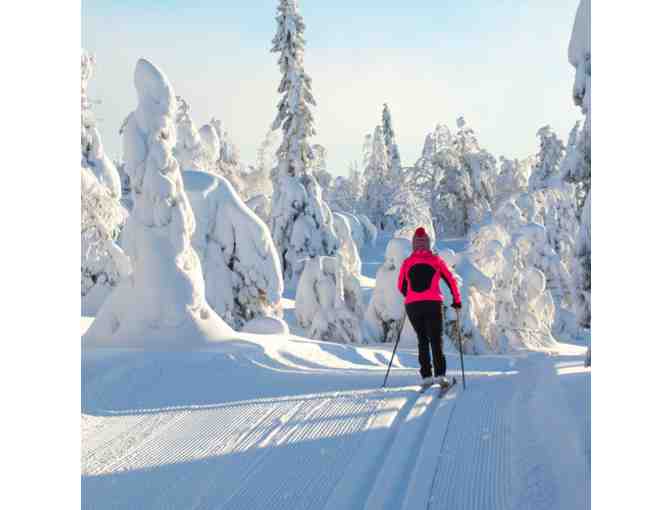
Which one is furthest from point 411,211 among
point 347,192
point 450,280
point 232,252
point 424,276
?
point 347,192

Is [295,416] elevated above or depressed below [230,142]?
below

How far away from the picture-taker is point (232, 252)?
57.2ft

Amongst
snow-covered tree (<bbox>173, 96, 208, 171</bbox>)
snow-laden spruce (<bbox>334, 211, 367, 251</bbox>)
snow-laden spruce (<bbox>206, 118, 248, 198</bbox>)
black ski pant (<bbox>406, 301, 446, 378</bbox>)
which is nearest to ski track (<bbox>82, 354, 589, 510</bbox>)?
black ski pant (<bbox>406, 301, 446, 378</bbox>)

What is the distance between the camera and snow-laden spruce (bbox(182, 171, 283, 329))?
55.6ft

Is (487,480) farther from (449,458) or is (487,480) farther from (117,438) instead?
(117,438)

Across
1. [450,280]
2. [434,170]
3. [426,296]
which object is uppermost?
[434,170]

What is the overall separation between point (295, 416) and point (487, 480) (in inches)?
77.1

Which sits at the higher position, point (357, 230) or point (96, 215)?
point (357, 230)

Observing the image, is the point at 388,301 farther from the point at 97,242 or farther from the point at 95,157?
the point at 95,157

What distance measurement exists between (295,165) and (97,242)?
13900 millimetres

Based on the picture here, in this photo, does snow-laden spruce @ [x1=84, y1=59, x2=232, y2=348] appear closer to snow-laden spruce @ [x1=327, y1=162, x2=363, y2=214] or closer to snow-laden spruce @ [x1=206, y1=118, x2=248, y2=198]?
snow-laden spruce @ [x1=206, y1=118, x2=248, y2=198]

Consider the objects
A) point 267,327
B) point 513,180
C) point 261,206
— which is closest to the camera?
point 267,327
